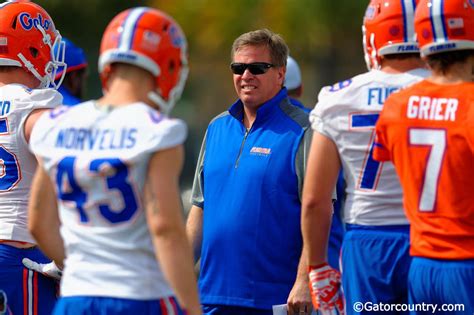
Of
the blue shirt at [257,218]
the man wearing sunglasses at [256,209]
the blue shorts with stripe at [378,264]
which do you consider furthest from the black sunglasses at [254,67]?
the blue shorts with stripe at [378,264]

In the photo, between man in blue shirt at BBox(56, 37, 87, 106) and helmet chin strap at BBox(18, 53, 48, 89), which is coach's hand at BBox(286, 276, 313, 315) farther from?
man in blue shirt at BBox(56, 37, 87, 106)

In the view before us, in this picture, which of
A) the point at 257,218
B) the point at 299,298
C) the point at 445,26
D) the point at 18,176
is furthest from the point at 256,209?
the point at 445,26

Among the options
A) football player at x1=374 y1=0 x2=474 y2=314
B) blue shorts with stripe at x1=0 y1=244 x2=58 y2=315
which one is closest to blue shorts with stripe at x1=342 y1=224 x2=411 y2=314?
football player at x1=374 y1=0 x2=474 y2=314

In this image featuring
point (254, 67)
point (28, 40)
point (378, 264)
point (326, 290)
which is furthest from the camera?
point (254, 67)

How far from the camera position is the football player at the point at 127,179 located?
4.12 m

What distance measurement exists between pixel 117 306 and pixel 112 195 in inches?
16.2

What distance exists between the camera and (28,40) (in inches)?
246

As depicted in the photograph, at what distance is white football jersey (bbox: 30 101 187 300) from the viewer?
164 inches

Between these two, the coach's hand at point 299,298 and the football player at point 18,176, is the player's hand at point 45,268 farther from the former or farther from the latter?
the coach's hand at point 299,298

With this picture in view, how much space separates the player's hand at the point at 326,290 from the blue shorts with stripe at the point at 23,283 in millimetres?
1559

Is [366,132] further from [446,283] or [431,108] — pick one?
[446,283]

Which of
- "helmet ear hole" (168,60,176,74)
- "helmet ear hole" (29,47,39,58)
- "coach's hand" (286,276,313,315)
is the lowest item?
"coach's hand" (286,276,313,315)

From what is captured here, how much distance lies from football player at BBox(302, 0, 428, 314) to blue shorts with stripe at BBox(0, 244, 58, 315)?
1556 millimetres

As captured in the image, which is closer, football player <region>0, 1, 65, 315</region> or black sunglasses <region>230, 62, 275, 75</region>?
football player <region>0, 1, 65, 315</region>
